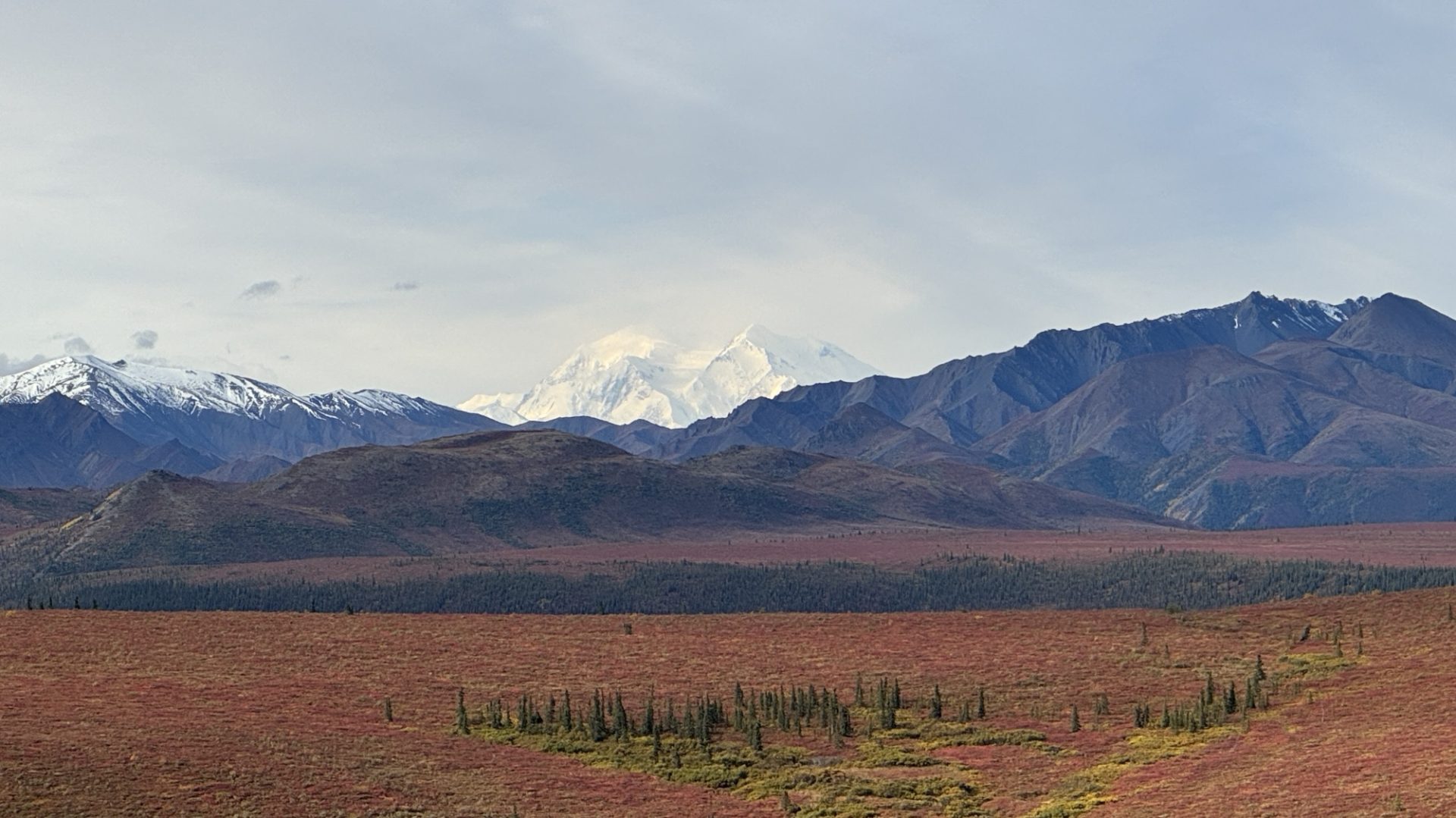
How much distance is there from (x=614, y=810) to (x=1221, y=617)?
56.9 metres

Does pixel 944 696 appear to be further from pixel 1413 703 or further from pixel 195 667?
pixel 195 667

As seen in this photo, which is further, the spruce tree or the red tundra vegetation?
the spruce tree

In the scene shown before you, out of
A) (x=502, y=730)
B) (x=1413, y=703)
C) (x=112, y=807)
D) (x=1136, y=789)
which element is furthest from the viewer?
(x=502, y=730)

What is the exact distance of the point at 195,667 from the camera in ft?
261

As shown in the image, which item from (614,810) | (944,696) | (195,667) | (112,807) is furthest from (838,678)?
(112,807)

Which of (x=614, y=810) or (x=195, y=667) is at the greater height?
(x=195, y=667)

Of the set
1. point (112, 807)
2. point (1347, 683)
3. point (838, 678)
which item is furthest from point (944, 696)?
point (112, 807)

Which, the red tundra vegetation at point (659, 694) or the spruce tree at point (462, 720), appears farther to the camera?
the spruce tree at point (462, 720)

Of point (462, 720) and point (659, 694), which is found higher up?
point (659, 694)

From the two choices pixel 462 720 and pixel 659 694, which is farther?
pixel 659 694

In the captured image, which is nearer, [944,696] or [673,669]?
[944,696]

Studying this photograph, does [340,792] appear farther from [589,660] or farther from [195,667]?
[589,660]

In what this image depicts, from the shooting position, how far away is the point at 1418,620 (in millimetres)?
88250

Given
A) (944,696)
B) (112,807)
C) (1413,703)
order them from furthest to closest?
(944,696) < (1413,703) < (112,807)
